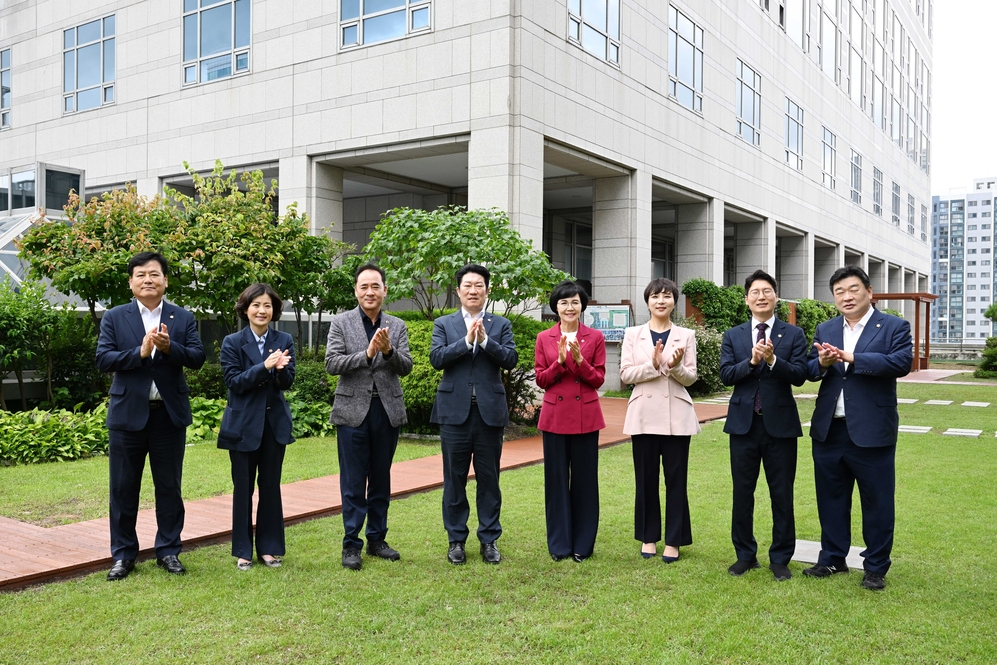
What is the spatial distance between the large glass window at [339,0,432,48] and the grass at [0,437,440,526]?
9.64 meters

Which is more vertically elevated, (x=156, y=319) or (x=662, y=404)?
(x=156, y=319)

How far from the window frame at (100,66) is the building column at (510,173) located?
11.7 meters

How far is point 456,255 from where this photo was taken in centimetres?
1085

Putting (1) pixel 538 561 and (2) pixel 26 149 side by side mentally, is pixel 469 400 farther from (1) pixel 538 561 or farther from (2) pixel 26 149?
(2) pixel 26 149

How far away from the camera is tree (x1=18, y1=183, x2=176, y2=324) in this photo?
1171 cm

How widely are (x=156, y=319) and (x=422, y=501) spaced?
3.11 metres

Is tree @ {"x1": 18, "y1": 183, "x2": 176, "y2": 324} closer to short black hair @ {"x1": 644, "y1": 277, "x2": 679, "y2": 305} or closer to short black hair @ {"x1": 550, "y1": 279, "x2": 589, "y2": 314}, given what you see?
short black hair @ {"x1": 550, "y1": 279, "x2": 589, "y2": 314}

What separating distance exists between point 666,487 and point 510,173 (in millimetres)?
10404

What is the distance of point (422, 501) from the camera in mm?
7629

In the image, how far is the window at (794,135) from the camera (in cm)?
2897

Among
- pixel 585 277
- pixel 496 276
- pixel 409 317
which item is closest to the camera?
pixel 496 276

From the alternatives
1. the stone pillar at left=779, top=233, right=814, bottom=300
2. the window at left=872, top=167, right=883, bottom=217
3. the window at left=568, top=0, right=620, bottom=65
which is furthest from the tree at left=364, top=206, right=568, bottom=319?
the window at left=872, top=167, right=883, bottom=217

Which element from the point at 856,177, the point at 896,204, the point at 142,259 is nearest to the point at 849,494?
the point at 142,259

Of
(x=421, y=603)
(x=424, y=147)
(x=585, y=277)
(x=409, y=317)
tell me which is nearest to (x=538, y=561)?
(x=421, y=603)
